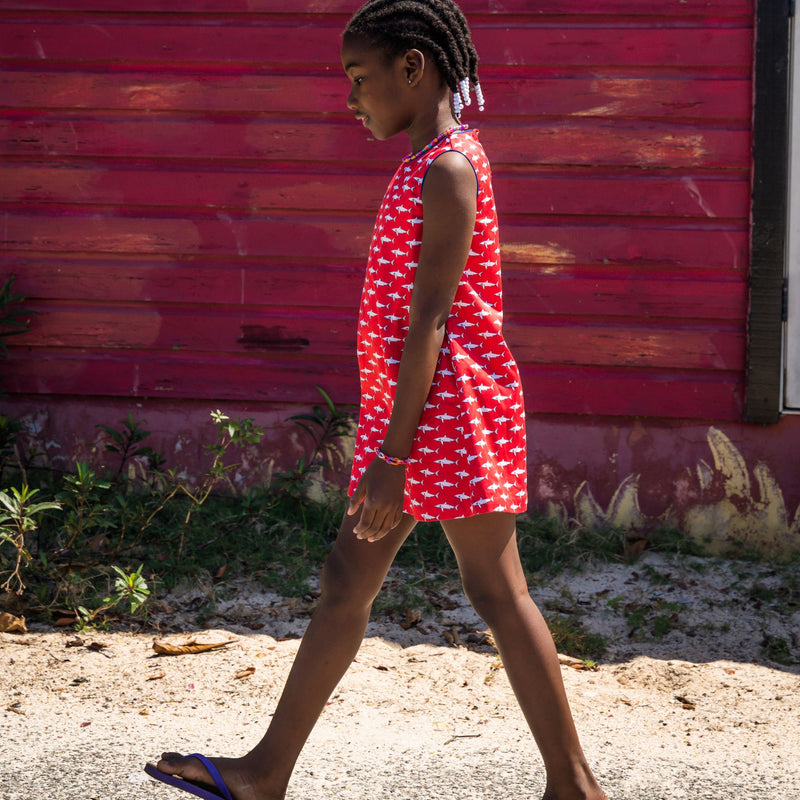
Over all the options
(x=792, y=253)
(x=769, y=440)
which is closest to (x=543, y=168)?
(x=792, y=253)

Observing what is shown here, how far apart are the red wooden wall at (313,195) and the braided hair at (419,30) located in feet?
8.76

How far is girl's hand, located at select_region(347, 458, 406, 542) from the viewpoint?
225cm

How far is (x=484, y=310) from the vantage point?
2.36 m

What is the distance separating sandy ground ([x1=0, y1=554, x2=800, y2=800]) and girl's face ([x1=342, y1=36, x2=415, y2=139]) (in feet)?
5.71

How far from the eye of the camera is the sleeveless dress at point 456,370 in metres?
2.28

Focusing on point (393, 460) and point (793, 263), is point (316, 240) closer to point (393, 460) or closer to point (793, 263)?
point (793, 263)

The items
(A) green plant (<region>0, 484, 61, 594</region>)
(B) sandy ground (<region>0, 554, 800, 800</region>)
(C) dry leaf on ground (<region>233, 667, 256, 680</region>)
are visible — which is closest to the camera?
(B) sandy ground (<region>0, 554, 800, 800</region>)

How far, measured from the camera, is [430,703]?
341 cm

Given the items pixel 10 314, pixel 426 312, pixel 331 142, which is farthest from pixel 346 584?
pixel 10 314

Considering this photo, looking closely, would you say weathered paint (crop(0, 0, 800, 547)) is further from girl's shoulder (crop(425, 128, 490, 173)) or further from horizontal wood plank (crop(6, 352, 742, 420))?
girl's shoulder (crop(425, 128, 490, 173))

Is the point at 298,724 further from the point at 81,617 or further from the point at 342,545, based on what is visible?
→ the point at 81,617

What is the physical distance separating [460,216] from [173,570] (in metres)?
2.77

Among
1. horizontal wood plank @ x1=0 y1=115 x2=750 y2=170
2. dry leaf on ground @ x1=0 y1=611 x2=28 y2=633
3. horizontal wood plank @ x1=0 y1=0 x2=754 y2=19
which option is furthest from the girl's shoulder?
horizontal wood plank @ x1=0 y1=0 x2=754 y2=19

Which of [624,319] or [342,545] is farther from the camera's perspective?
[624,319]
